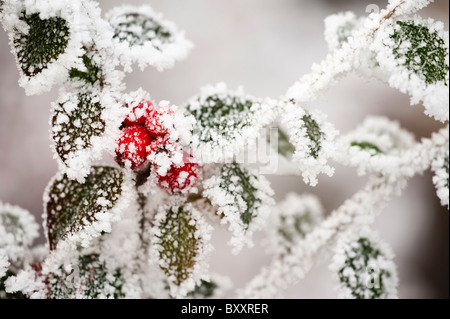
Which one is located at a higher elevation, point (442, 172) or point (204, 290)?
point (442, 172)

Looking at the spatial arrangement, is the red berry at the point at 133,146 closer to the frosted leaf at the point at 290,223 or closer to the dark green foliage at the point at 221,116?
the dark green foliage at the point at 221,116

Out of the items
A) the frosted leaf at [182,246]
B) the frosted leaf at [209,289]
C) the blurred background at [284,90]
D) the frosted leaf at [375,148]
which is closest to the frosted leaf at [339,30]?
the frosted leaf at [375,148]

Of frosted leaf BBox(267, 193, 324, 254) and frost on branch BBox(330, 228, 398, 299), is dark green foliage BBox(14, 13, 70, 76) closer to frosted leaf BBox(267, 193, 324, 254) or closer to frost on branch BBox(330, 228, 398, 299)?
frost on branch BBox(330, 228, 398, 299)

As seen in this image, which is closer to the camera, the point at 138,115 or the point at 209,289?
the point at 138,115

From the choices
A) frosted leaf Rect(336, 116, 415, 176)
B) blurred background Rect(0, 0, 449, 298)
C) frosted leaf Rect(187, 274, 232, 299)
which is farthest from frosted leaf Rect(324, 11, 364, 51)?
blurred background Rect(0, 0, 449, 298)

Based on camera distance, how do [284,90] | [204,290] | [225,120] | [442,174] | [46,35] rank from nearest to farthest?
1. [46,35]
2. [225,120]
3. [442,174]
4. [204,290]
5. [284,90]

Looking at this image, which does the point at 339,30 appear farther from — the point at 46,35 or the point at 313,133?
the point at 46,35

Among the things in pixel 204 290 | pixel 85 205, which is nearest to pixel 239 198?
pixel 85 205
